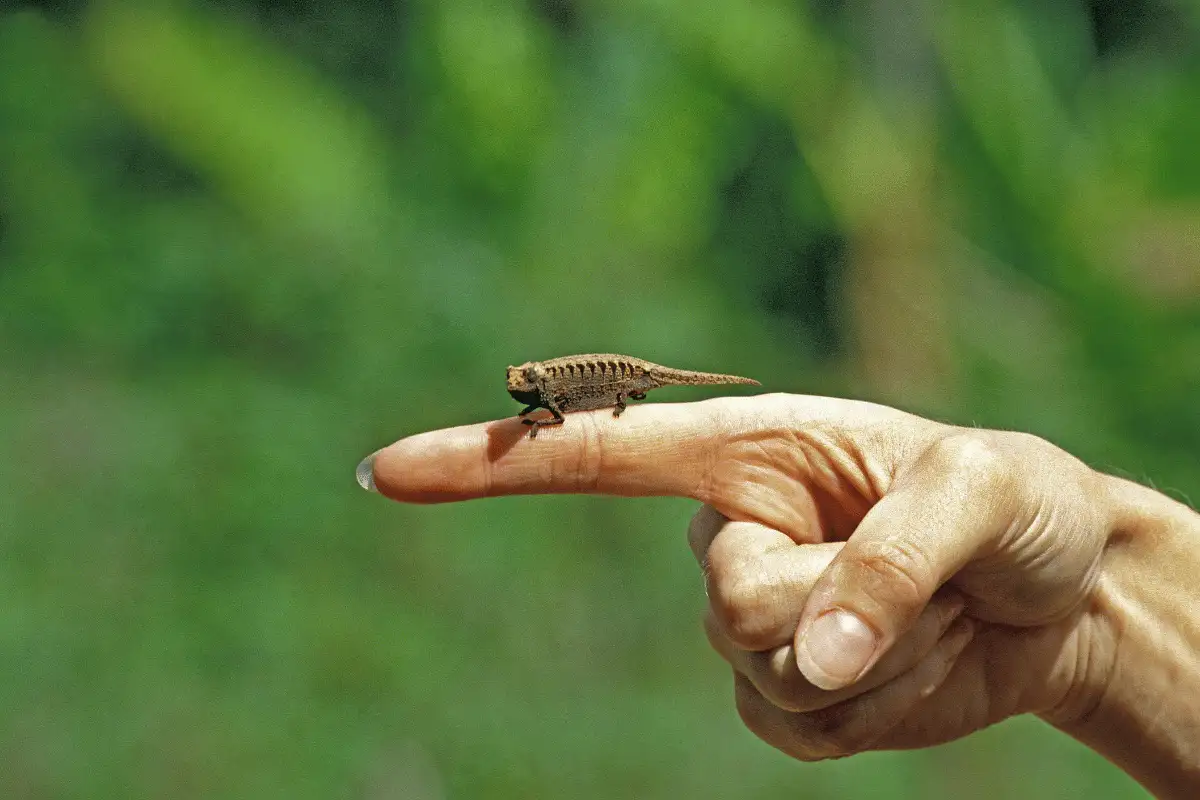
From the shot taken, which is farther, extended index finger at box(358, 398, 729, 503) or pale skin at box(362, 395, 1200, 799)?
extended index finger at box(358, 398, 729, 503)

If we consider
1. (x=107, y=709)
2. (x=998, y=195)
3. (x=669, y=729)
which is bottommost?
(x=669, y=729)

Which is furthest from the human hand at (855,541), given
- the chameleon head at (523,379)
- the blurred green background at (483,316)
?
the blurred green background at (483,316)

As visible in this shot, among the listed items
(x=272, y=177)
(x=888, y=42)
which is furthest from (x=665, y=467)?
(x=888, y=42)

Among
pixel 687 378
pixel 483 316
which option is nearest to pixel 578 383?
pixel 687 378

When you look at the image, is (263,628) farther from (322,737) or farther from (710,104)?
(710,104)

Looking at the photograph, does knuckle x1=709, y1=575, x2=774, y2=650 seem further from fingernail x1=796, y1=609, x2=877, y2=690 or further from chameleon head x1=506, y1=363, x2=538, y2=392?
chameleon head x1=506, y1=363, x2=538, y2=392

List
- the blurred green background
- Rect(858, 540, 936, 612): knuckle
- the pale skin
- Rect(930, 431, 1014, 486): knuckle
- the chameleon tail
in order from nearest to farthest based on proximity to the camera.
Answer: Rect(858, 540, 936, 612): knuckle < Rect(930, 431, 1014, 486): knuckle < the pale skin < the chameleon tail < the blurred green background

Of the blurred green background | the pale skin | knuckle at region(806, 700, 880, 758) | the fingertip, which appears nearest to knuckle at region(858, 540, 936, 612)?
the pale skin

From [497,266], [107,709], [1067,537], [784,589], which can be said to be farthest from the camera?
[497,266]

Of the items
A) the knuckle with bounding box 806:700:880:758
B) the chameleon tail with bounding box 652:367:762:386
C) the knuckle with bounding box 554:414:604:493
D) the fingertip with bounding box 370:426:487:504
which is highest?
the chameleon tail with bounding box 652:367:762:386
